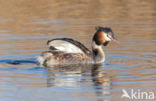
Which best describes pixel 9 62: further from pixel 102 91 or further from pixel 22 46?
pixel 102 91

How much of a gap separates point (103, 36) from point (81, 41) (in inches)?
93.5

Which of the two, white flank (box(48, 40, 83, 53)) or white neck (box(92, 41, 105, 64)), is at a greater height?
white flank (box(48, 40, 83, 53))

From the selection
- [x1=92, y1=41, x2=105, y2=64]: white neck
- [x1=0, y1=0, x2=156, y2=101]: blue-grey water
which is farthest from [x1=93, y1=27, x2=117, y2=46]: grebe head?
[x1=0, y1=0, x2=156, y2=101]: blue-grey water

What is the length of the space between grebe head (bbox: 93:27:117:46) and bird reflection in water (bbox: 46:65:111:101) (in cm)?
82

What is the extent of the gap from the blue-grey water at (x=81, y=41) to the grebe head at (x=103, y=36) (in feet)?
1.72

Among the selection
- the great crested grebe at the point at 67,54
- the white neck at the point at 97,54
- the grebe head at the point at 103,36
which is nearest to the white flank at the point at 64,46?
the great crested grebe at the point at 67,54

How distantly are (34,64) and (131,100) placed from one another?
415cm

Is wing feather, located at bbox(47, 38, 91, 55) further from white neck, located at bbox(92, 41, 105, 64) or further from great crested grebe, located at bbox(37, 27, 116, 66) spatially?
white neck, located at bbox(92, 41, 105, 64)

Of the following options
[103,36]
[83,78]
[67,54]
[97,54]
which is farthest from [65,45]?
[83,78]

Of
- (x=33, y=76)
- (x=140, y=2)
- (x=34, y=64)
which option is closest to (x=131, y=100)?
(x=33, y=76)

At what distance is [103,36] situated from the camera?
14.9 m

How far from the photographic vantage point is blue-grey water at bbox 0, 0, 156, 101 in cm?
1173

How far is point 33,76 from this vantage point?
42.8ft

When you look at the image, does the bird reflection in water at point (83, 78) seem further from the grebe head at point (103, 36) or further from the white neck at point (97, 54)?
the grebe head at point (103, 36)
